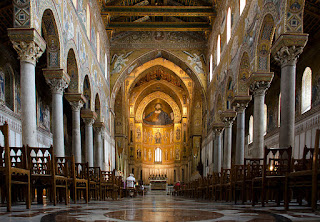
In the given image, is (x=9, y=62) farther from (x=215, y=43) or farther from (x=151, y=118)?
(x=151, y=118)

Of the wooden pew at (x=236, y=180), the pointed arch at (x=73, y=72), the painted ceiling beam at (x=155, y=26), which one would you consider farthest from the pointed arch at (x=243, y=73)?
the painted ceiling beam at (x=155, y=26)

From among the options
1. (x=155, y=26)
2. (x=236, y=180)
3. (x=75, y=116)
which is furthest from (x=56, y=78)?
(x=155, y=26)

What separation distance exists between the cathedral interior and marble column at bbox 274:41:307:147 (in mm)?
31

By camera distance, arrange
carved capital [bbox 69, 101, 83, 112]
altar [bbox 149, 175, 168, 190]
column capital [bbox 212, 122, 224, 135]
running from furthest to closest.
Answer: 1. altar [bbox 149, 175, 168, 190]
2. column capital [bbox 212, 122, 224, 135]
3. carved capital [bbox 69, 101, 83, 112]

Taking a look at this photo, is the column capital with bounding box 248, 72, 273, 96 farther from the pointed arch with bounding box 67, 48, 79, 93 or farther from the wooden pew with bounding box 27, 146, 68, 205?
the wooden pew with bounding box 27, 146, 68, 205

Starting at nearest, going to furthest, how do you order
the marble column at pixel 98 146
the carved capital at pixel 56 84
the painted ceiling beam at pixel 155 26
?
1. the carved capital at pixel 56 84
2. the marble column at pixel 98 146
3. the painted ceiling beam at pixel 155 26

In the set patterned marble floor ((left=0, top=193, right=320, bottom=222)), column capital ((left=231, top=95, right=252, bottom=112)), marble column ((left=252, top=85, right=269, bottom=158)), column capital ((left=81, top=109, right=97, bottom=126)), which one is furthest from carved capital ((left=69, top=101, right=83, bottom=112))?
patterned marble floor ((left=0, top=193, right=320, bottom=222))

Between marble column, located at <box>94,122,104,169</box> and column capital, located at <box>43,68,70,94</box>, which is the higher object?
column capital, located at <box>43,68,70,94</box>

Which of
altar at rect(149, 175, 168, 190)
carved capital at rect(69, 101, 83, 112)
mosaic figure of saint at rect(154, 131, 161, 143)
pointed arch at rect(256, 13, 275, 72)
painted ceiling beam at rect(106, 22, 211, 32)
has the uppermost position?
painted ceiling beam at rect(106, 22, 211, 32)

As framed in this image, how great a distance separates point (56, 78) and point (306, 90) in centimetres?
1251

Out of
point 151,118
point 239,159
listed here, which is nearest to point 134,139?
point 151,118

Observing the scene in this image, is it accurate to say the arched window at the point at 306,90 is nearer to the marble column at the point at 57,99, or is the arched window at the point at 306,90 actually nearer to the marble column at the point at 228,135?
the marble column at the point at 228,135

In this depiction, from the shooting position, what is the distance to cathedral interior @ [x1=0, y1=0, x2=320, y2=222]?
702 centimetres

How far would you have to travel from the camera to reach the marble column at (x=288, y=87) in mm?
10266
